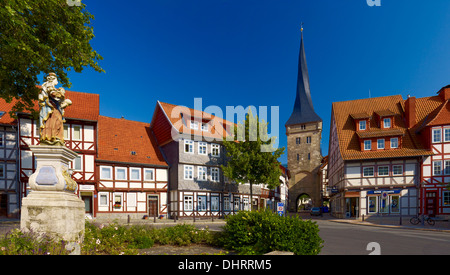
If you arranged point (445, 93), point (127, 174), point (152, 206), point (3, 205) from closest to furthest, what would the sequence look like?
1. point (3, 205)
2. point (127, 174)
3. point (152, 206)
4. point (445, 93)

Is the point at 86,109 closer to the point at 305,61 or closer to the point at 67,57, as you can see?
the point at 67,57

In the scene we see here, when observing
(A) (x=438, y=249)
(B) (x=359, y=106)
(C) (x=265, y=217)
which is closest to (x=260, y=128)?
(B) (x=359, y=106)

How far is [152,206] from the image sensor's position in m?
29.4

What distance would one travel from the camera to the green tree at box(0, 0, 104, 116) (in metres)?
10.3

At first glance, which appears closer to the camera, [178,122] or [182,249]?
[182,249]

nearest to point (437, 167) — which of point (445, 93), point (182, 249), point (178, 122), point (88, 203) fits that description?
point (445, 93)

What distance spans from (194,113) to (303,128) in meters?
28.9

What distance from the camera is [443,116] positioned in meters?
27.5

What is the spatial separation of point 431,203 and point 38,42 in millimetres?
31767

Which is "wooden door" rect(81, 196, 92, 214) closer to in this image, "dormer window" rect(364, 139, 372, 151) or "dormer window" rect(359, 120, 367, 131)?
"dormer window" rect(364, 139, 372, 151)

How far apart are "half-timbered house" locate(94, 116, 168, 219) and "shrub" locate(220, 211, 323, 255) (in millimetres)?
20636

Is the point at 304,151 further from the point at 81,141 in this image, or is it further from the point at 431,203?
the point at 81,141

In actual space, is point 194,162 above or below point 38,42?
below

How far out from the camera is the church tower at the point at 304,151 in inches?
2106
